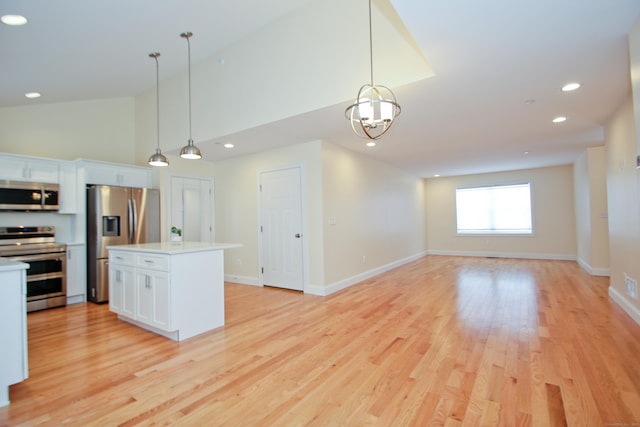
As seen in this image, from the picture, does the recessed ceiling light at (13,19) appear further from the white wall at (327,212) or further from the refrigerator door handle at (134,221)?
the white wall at (327,212)

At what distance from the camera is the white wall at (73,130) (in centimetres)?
453

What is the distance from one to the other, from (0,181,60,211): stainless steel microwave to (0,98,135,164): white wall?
2.71ft

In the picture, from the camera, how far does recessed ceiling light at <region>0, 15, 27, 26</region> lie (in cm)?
259

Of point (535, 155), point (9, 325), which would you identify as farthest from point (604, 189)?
point (9, 325)

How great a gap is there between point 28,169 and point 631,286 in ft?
24.4

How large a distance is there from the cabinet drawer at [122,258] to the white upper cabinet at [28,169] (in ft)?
5.69

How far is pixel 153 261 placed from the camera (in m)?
3.10

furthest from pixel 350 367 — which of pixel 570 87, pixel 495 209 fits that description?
pixel 495 209

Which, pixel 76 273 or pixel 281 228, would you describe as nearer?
pixel 76 273

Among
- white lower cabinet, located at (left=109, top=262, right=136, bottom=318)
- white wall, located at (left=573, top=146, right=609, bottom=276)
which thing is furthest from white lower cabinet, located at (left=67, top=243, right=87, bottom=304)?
white wall, located at (left=573, top=146, right=609, bottom=276)

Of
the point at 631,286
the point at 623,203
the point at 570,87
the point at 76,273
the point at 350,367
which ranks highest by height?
the point at 570,87

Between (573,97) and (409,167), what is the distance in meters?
4.05

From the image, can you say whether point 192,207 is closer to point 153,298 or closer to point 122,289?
point 122,289

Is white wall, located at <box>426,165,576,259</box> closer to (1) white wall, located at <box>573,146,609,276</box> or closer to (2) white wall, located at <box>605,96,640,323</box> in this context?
(1) white wall, located at <box>573,146,609,276</box>
